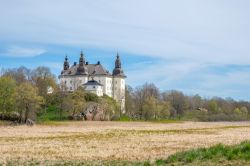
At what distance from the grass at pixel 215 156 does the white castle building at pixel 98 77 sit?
151m

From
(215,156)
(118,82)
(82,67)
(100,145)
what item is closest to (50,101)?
(82,67)

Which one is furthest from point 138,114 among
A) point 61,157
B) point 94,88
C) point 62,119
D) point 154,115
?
point 61,157

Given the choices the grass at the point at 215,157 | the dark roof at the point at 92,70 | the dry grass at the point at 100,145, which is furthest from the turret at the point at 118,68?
the grass at the point at 215,157

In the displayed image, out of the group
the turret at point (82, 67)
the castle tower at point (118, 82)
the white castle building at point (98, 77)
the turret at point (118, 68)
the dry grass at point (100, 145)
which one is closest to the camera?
the dry grass at point (100, 145)

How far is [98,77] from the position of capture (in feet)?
594

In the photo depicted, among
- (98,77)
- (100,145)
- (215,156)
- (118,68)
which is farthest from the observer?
(118,68)

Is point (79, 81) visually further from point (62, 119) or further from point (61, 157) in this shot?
point (61, 157)

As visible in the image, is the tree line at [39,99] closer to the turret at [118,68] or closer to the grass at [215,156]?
the turret at [118,68]

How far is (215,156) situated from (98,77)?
6302 inches

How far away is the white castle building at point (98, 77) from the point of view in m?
179

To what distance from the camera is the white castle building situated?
7037 inches

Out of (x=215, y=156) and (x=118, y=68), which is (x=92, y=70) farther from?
(x=215, y=156)

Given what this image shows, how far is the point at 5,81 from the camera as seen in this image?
108 m

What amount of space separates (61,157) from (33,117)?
88141mm
